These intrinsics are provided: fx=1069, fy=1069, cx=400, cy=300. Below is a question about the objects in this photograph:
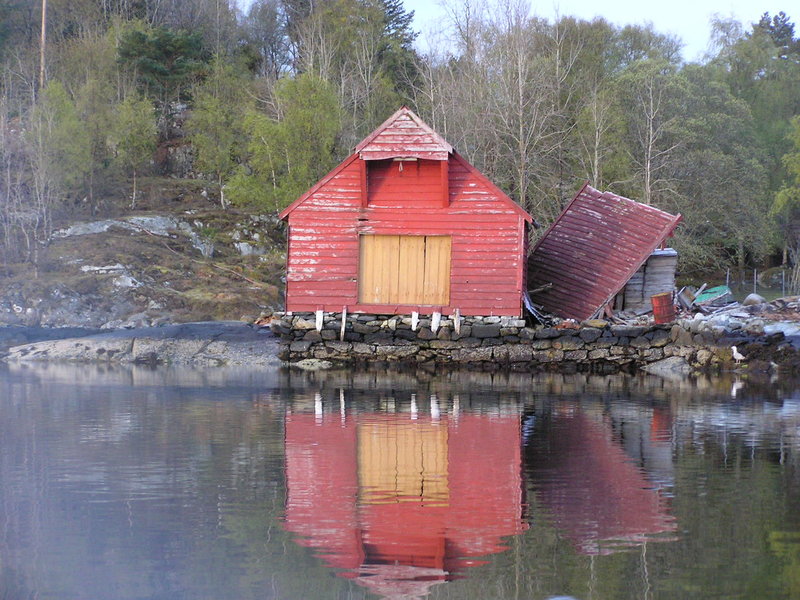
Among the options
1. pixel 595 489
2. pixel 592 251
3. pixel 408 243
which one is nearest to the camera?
pixel 595 489

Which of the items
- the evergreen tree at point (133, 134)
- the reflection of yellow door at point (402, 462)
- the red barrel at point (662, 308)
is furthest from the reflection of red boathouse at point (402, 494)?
the evergreen tree at point (133, 134)

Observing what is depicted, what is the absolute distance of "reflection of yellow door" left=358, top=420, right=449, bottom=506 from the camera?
31.0ft

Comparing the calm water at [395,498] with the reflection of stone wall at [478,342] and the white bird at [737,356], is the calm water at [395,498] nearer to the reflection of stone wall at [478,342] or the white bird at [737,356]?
the white bird at [737,356]

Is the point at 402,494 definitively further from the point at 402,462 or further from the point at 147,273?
the point at 147,273

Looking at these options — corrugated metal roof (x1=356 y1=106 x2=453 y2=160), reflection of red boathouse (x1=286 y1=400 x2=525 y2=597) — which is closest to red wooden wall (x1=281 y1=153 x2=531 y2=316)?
corrugated metal roof (x1=356 y1=106 x2=453 y2=160)

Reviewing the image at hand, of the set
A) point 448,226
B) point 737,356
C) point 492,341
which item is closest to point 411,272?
point 448,226

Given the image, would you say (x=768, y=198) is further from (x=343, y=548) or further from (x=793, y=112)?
(x=343, y=548)

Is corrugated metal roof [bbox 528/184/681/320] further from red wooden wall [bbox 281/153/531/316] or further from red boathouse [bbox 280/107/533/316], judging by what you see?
red wooden wall [bbox 281/153/531/316]

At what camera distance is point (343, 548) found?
7.52m

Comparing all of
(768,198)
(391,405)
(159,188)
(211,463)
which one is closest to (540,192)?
(159,188)

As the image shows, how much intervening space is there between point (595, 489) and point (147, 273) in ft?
81.7

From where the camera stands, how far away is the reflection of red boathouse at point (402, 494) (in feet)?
23.8

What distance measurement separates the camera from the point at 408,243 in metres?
24.7

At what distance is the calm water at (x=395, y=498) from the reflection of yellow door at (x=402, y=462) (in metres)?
0.04
